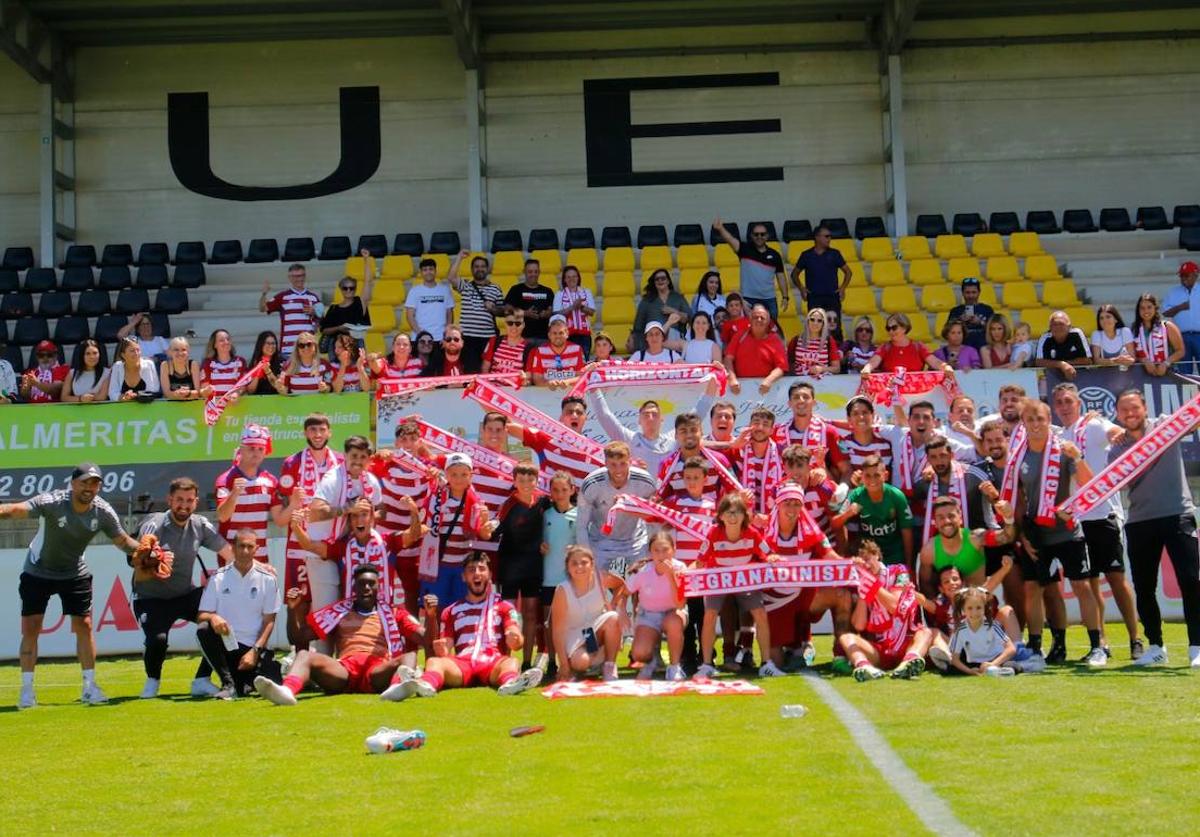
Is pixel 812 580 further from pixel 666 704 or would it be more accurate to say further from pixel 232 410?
pixel 232 410

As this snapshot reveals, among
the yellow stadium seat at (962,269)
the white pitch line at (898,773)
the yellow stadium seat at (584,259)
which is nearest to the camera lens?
the white pitch line at (898,773)

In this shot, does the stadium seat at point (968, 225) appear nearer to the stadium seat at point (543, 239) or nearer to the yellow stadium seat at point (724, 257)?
the yellow stadium seat at point (724, 257)

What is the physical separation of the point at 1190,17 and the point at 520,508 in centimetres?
1871

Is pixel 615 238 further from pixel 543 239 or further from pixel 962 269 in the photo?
pixel 962 269

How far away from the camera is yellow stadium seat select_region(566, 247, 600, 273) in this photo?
887 inches

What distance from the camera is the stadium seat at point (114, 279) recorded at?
912 inches

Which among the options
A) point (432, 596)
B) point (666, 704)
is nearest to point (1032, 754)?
point (666, 704)

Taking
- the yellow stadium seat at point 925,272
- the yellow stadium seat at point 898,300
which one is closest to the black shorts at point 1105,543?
the yellow stadium seat at point 898,300

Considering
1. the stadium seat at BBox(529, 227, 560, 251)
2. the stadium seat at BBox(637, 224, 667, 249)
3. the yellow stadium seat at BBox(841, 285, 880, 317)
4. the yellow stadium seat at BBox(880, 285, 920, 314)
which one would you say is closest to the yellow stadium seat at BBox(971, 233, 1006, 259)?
the yellow stadium seat at BBox(880, 285, 920, 314)

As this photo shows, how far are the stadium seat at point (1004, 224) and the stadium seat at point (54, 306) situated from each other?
14.2m

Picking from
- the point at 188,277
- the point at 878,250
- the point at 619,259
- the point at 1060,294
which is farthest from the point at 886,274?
the point at 188,277

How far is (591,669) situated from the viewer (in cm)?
1091

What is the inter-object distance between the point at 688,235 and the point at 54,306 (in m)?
9.61

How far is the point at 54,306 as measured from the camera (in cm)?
2236
